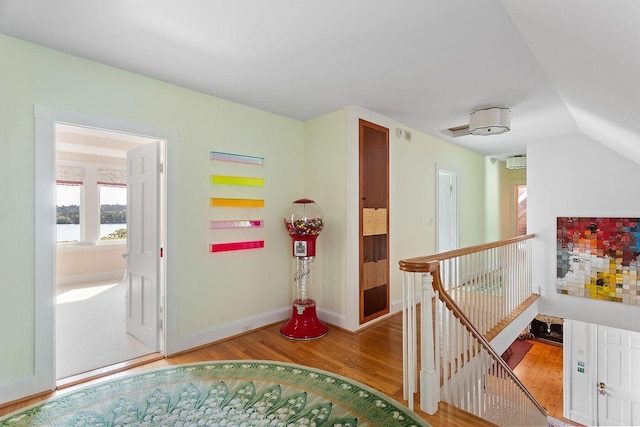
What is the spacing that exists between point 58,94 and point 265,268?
240 centimetres

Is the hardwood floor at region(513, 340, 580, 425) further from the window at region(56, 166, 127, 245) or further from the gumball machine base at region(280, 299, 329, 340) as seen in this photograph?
the window at region(56, 166, 127, 245)

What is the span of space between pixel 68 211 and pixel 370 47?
6756 mm

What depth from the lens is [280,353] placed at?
2967mm

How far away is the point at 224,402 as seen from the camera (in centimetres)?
223

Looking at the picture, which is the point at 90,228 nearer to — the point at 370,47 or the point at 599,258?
the point at 370,47

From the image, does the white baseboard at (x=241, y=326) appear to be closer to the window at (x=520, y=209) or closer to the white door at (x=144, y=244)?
the white door at (x=144, y=244)

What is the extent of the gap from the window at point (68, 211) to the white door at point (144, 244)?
3969mm

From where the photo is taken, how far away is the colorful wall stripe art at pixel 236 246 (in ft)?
10.6

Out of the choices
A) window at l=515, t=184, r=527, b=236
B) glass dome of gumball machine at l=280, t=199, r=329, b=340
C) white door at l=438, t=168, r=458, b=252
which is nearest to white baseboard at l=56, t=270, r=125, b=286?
glass dome of gumball machine at l=280, t=199, r=329, b=340

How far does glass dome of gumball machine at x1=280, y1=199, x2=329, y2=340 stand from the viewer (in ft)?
11.1

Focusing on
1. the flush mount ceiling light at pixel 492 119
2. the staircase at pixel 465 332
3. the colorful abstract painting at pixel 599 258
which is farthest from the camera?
the colorful abstract painting at pixel 599 258

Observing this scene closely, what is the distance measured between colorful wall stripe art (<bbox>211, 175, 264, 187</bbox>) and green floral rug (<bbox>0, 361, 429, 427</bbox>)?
173 cm

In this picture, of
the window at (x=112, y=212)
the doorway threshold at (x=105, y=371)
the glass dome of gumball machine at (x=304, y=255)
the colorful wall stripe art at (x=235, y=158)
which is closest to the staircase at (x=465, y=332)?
the glass dome of gumball machine at (x=304, y=255)

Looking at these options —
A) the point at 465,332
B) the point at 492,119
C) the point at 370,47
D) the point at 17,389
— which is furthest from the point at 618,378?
the point at 17,389
